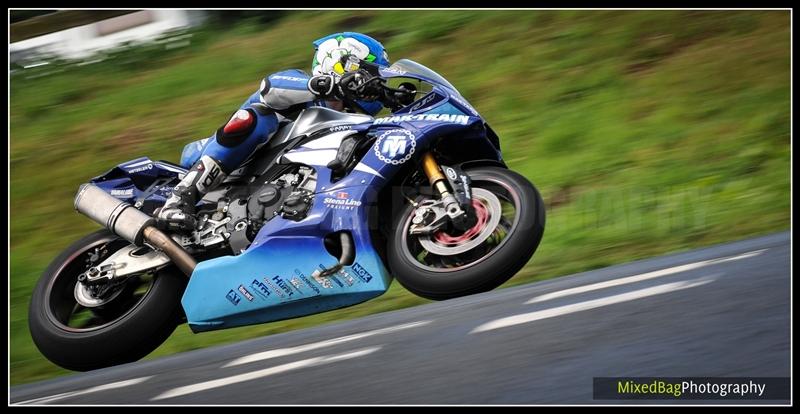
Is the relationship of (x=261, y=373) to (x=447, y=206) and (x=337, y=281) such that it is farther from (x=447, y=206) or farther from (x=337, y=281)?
(x=447, y=206)

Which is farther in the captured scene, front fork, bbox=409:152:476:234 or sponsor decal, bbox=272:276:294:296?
sponsor decal, bbox=272:276:294:296

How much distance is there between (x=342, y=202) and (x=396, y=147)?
1.27 feet

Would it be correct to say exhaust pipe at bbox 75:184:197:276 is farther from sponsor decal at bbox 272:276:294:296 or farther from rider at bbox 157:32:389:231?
sponsor decal at bbox 272:276:294:296

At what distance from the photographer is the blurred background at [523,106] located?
802 cm

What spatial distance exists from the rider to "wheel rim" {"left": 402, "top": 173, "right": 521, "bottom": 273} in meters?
0.82

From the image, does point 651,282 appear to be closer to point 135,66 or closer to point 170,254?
point 170,254

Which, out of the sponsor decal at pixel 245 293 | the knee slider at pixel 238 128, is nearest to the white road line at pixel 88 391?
the sponsor decal at pixel 245 293

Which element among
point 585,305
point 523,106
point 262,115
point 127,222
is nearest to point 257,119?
point 262,115

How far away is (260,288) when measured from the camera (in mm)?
5664

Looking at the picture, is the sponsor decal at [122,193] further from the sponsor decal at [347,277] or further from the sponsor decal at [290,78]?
the sponsor decal at [347,277]

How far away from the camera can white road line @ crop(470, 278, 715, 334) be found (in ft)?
18.4

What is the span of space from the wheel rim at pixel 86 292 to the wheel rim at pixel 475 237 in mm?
1546

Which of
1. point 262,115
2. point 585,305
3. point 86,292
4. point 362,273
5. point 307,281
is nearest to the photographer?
point 362,273

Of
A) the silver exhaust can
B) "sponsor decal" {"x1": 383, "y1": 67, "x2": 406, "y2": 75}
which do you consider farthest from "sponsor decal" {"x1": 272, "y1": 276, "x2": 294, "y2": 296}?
"sponsor decal" {"x1": 383, "y1": 67, "x2": 406, "y2": 75}
